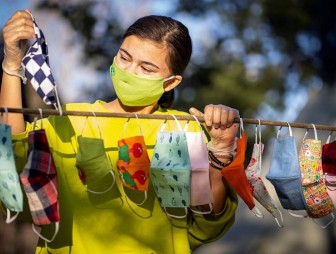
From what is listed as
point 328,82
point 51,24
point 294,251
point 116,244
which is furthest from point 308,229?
point 51,24

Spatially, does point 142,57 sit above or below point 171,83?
above

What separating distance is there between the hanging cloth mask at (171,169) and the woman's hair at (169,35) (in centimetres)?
32

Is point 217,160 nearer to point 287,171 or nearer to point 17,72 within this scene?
point 287,171

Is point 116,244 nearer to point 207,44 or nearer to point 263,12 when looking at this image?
point 263,12

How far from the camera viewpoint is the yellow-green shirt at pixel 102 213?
2.56 meters

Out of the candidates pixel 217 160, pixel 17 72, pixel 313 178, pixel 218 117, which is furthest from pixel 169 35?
pixel 313 178

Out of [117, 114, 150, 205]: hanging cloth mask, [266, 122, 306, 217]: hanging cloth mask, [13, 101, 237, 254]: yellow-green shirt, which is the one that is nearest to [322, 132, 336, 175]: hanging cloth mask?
[266, 122, 306, 217]: hanging cloth mask

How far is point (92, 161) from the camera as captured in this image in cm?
→ 244

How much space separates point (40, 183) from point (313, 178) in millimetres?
1095

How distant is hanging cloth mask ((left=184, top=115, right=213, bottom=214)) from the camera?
254 cm

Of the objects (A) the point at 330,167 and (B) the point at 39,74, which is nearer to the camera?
(B) the point at 39,74

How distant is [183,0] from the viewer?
12.3m

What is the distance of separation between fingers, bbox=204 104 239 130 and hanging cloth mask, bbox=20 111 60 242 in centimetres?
60

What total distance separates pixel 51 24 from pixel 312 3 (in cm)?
415
